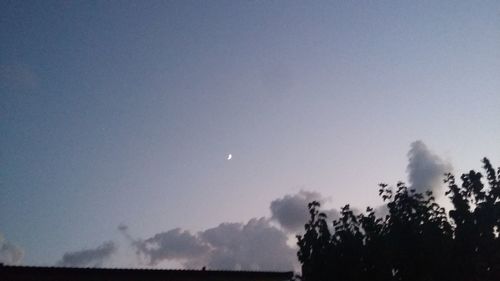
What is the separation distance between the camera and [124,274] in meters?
17.4

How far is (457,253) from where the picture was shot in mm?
22328

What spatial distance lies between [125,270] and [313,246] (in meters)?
13.1

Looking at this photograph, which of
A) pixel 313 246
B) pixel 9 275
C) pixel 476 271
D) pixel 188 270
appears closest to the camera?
pixel 9 275

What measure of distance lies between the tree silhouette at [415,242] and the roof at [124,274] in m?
5.50

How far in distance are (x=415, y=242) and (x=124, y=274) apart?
656 inches

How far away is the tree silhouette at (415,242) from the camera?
858 inches

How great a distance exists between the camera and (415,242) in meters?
23.1

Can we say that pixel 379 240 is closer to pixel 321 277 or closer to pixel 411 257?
pixel 411 257

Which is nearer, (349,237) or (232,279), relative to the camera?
(232,279)

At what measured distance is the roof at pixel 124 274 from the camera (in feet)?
52.2

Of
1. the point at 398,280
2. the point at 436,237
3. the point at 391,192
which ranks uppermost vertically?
the point at 391,192

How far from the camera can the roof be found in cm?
1591

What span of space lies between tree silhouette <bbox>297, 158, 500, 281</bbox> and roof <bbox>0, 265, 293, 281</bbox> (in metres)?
5.50

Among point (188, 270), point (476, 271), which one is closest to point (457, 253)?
point (476, 271)
